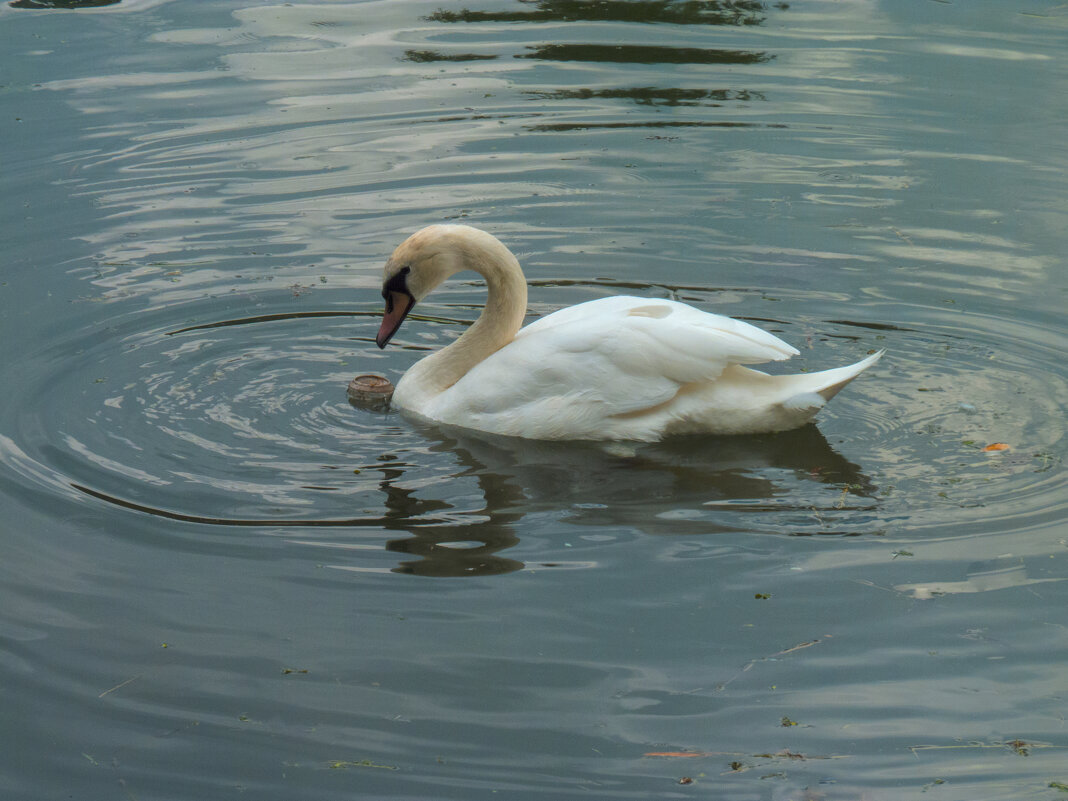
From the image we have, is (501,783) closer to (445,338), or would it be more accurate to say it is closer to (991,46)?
(445,338)

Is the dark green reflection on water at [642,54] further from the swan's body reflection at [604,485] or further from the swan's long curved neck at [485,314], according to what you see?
the swan's body reflection at [604,485]

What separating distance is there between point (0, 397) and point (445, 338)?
2803 mm

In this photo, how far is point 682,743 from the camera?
467 centimetres

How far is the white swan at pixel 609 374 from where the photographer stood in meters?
6.91

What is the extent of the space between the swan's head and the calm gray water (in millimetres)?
659

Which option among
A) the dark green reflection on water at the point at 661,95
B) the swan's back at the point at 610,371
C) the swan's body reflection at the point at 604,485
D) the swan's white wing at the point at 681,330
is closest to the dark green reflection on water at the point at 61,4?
the dark green reflection on water at the point at 661,95

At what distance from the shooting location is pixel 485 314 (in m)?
7.66

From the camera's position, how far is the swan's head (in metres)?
7.54

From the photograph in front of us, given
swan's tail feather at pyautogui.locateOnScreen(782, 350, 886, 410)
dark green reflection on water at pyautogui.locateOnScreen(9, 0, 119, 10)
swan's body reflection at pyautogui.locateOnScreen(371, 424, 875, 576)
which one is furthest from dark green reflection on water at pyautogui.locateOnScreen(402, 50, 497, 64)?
swan's tail feather at pyautogui.locateOnScreen(782, 350, 886, 410)

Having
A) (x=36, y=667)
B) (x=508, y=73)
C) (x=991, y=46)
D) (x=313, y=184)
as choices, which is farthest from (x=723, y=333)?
(x=991, y=46)

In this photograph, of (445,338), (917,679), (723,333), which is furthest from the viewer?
(445,338)

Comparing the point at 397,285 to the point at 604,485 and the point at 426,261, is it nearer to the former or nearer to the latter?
the point at 426,261

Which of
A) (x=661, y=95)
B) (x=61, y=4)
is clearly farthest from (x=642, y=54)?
(x=61, y=4)

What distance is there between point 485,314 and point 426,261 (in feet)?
1.52
